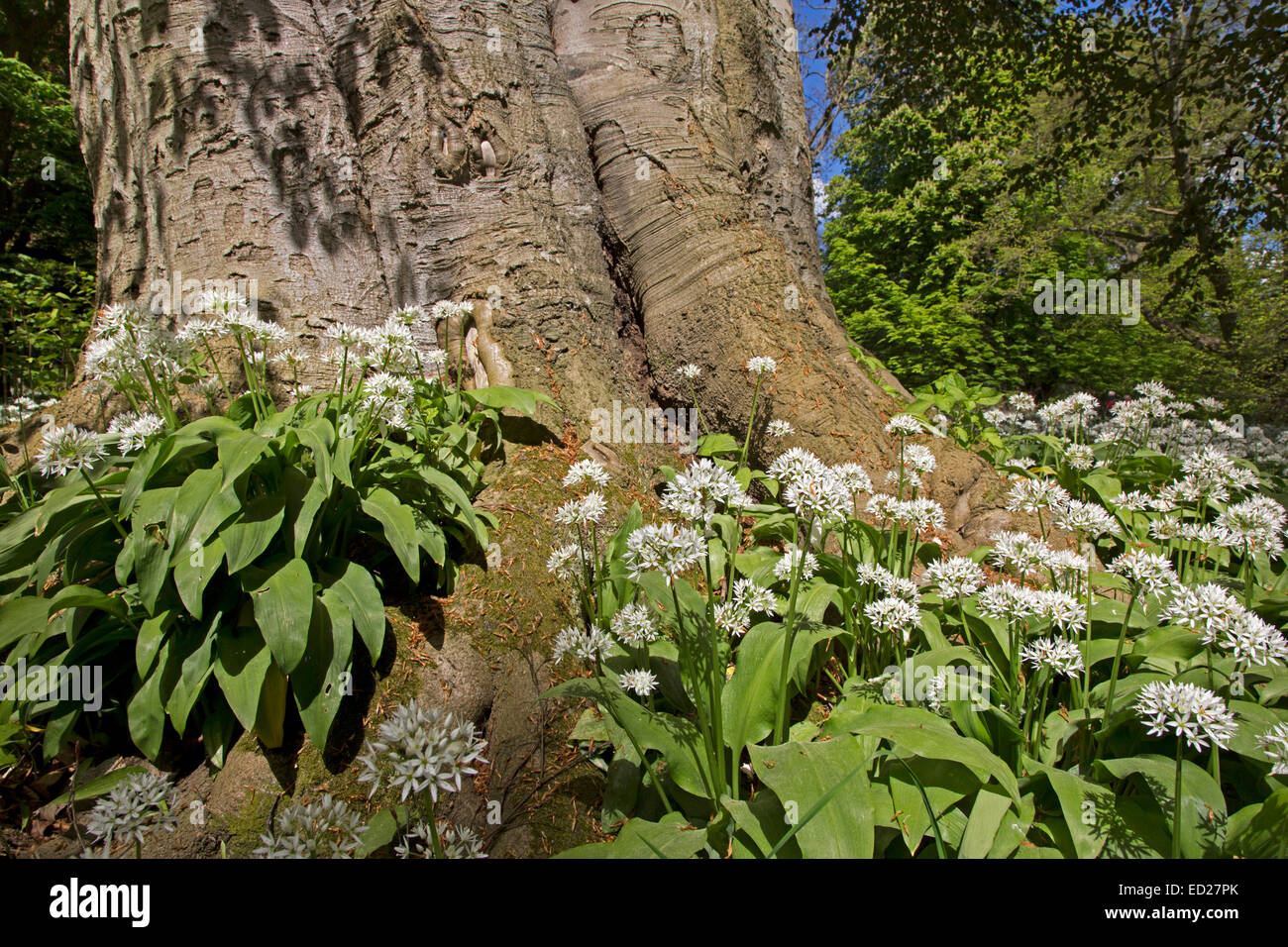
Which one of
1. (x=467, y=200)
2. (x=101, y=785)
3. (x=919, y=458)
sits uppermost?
(x=467, y=200)

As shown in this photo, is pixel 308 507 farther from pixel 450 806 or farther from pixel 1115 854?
pixel 1115 854

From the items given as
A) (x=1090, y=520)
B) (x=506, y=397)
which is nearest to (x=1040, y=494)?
(x=1090, y=520)

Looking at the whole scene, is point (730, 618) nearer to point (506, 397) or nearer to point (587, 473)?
point (587, 473)

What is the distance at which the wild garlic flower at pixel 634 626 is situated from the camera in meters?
1.80

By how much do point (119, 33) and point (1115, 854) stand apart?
568cm

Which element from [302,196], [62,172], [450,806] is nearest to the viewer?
[450,806]

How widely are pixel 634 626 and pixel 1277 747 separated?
1.71m

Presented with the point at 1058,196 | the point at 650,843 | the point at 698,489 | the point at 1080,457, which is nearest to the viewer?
the point at 650,843

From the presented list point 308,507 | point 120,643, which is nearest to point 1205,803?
point 308,507

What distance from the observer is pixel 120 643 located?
2166mm

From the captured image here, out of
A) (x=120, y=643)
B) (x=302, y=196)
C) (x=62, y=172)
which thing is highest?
(x=62, y=172)

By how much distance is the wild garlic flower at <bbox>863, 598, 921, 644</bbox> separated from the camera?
2.03 metres

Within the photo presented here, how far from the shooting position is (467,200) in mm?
3430

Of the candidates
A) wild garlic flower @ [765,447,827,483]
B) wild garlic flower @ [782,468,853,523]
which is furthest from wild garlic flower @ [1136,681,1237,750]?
wild garlic flower @ [765,447,827,483]
